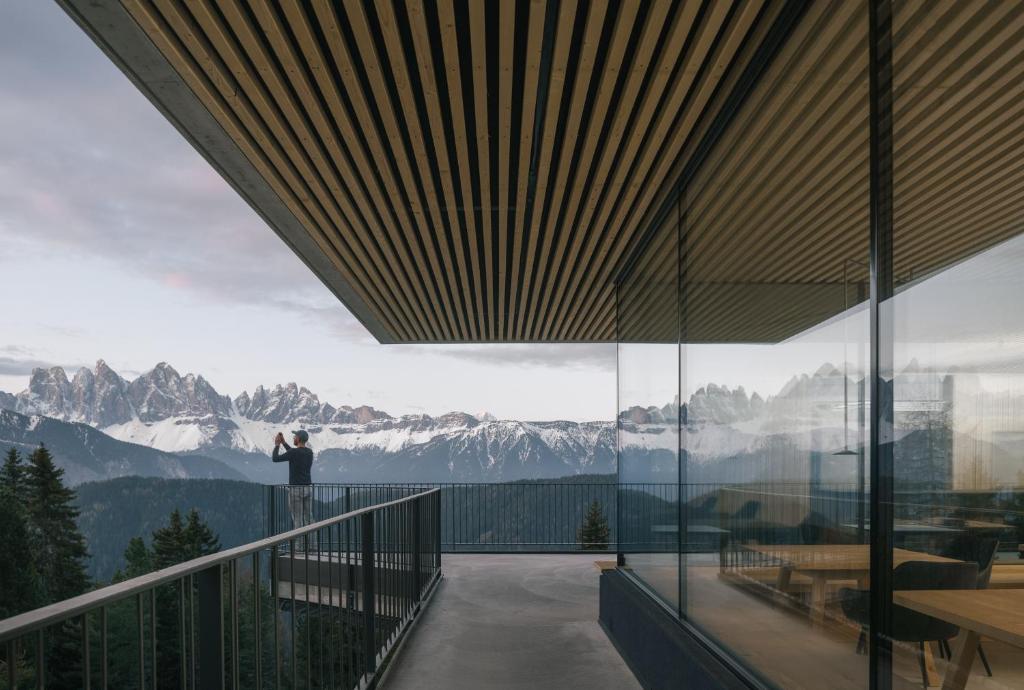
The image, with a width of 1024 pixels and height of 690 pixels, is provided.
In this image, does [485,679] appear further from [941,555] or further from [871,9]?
[871,9]

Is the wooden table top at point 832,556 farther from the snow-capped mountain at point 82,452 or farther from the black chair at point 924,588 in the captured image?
the snow-capped mountain at point 82,452

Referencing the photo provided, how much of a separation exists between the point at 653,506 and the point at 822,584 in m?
2.69

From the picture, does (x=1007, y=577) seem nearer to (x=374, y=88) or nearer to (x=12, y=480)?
(x=374, y=88)

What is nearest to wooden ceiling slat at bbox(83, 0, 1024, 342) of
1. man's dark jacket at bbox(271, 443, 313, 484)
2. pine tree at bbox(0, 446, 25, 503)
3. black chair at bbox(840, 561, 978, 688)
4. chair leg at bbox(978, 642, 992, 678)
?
black chair at bbox(840, 561, 978, 688)

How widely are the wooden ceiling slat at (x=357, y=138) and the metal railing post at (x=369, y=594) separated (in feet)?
6.17

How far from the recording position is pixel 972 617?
1452mm

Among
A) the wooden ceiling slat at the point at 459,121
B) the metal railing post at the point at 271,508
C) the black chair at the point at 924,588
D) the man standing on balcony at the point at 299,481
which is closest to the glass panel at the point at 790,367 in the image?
the black chair at the point at 924,588

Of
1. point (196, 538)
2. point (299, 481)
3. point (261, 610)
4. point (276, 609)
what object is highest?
point (276, 609)

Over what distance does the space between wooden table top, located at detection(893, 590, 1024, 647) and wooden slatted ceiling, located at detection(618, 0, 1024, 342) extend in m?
0.60

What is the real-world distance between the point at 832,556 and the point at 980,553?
768 millimetres

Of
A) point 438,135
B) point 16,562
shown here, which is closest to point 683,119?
point 438,135

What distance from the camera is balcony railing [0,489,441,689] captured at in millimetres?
1480

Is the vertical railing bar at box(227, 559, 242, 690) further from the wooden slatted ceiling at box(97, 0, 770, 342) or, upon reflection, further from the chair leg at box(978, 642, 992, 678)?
the wooden slatted ceiling at box(97, 0, 770, 342)

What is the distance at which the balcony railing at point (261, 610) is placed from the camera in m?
1.48
